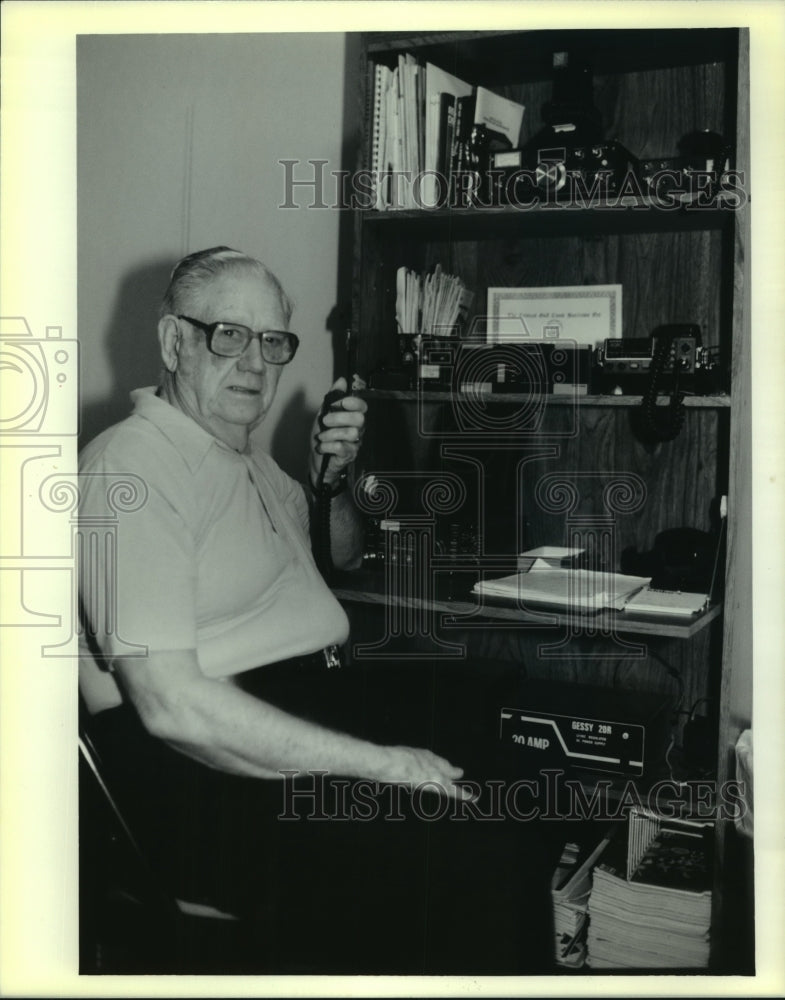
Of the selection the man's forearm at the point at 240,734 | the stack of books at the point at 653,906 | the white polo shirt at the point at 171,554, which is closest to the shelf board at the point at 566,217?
the white polo shirt at the point at 171,554

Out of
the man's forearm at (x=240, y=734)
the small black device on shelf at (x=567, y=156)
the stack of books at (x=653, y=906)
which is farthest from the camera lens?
the small black device on shelf at (x=567, y=156)

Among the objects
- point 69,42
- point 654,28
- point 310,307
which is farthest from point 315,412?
point 654,28

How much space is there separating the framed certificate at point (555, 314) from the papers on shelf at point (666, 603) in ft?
1.93

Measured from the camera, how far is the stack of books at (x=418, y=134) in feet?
5.87

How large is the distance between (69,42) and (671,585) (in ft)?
5.18

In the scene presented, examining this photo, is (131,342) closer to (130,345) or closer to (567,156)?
(130,345)

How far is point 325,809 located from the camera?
168 centimetres

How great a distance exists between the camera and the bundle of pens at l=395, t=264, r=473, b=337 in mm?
1910

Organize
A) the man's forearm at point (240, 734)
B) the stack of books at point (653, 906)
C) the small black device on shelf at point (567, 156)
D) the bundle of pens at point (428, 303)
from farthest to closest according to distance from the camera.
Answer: the bundle of pens at point (428, 303), the small black device on shelf at point (567, 156), the stack of books at point (653, 906), the man's forearm at point (240, 734)

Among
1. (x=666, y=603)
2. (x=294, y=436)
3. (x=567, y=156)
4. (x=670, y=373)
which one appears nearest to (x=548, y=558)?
(x=666, y=603)

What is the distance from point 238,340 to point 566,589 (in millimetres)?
805

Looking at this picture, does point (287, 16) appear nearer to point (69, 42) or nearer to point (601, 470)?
point (69, 42)

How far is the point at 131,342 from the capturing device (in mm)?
1631

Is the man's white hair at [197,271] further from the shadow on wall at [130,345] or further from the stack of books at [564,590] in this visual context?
the stack of books at [564,590]
